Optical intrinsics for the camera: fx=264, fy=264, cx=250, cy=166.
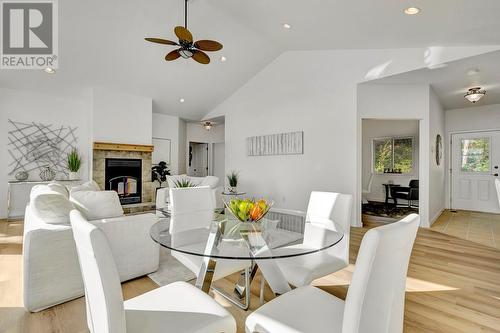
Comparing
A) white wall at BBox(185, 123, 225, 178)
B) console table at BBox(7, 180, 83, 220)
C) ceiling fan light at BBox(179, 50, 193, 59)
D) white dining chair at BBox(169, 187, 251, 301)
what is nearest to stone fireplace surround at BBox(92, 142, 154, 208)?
console table at BBox(7, 180, 83, 220)

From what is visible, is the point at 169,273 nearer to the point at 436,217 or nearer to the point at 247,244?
the point at 247,244

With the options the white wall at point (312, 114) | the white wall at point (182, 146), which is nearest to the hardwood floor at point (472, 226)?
the white wall at point (312, 114)

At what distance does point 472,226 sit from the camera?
4984 mm

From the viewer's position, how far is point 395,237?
101cm

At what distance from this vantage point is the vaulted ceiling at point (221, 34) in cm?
316

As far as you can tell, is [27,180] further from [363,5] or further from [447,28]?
[447,28]

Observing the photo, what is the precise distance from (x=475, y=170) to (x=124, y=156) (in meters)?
8.69

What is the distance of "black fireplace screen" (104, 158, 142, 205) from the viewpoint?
632 centimetres

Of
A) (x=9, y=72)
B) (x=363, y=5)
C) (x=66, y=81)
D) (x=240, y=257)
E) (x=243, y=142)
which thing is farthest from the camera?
(x=243, y=142)

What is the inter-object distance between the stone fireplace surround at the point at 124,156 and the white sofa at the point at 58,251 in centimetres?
371

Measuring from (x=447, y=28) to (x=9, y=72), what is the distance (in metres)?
7.12

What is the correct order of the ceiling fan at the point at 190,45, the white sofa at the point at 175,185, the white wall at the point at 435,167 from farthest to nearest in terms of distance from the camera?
the white sofa at the point at 175,185
the white wall at the point at 435,167
the ceiling fan at the point at 190,45

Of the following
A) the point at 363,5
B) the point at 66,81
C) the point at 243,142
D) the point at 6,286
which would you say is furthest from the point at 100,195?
the point at 243,142

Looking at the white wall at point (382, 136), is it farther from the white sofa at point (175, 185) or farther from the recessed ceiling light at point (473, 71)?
the white sofa at point (175, 185)
